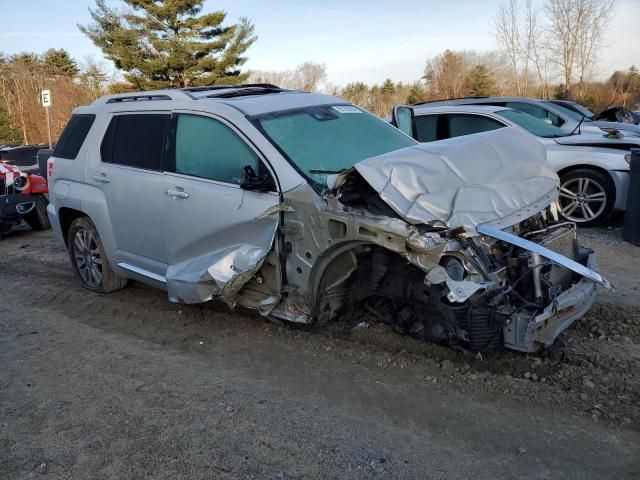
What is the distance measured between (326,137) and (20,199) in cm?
683

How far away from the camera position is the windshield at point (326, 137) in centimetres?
401

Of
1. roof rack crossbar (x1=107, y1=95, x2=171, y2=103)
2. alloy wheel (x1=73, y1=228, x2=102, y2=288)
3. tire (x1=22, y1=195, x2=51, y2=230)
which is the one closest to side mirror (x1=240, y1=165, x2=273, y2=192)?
roof rack crossbar (x1=107, y1=95, x2=171, y2=103)

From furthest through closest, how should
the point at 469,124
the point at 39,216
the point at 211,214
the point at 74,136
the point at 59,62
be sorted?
the point at 59,62
the point at 39,216
the point at 469,124
the point at 74,136
the point at 211,214

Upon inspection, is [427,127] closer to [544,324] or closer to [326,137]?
[326,137]

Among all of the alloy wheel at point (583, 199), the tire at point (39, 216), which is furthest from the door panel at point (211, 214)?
the tire at point (39, 216)

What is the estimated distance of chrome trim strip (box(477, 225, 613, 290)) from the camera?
3.08 meters

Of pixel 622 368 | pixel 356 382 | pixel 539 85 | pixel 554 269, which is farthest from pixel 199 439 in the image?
pixel 539 85

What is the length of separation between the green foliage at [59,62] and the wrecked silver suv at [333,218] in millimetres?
43381

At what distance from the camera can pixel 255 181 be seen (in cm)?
386

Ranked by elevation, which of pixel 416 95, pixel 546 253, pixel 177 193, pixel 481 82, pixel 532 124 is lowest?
pixel 546 253

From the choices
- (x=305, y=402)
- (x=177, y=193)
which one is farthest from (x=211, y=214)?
(x=305, y=402)

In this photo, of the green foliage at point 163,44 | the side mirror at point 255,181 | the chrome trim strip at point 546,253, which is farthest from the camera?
the green foliage at point 163,44

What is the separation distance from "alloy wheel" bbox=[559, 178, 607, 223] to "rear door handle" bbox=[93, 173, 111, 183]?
603 cm

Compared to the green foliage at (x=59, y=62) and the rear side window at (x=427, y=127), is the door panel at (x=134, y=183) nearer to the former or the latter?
the rear side window at (x=427, y=127)
